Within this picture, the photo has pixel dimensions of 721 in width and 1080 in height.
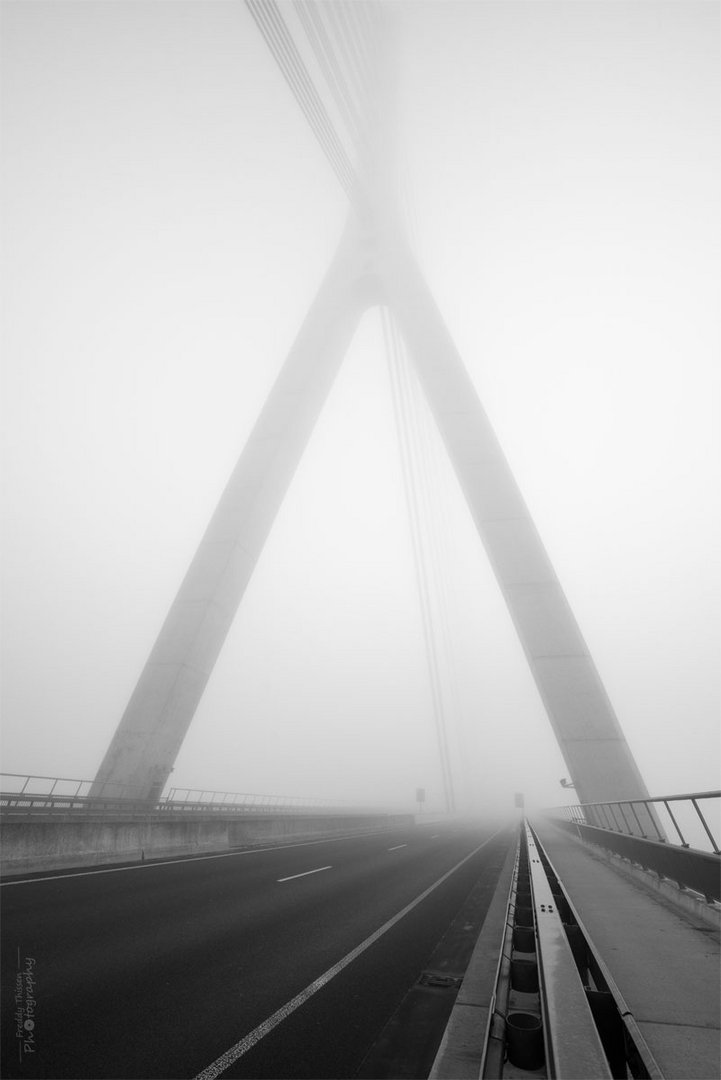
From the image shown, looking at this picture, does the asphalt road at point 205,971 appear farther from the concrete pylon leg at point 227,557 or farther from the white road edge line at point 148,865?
the concrete pylon leg at point 227,557

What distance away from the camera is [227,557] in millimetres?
23344

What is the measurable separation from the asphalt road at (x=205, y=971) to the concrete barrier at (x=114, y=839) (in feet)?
3.80

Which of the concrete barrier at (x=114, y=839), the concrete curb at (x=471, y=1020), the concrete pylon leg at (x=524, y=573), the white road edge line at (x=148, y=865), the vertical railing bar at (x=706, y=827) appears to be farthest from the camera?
the concrete pylon leg at (x=524, y=573)

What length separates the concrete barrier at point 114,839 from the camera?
10.4 m

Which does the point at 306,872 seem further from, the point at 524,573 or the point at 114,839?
the point at 524,573

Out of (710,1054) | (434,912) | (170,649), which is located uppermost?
(170,649)

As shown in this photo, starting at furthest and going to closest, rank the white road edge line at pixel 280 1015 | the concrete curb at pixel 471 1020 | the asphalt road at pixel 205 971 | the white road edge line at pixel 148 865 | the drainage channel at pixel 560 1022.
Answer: the white road edge line at pixel 148 865
the asphalt road at pixel 205 971
the white road edge line at pixel 280 1015
the concrete curb at pixel 471 1020
the drainage channel at pixel 560 1022

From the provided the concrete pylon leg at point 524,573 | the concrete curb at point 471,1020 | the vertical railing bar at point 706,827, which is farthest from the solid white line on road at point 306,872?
the concrete pylon leg at point 524,573

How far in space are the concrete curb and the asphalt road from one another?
0.54m

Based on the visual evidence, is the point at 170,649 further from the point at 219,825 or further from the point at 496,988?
the point at 496,988

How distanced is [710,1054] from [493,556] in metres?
20.4

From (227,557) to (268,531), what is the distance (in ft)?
10.9

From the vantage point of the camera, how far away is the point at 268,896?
8930 millimetres

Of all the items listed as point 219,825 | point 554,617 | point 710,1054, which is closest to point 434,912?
point 710,1054
